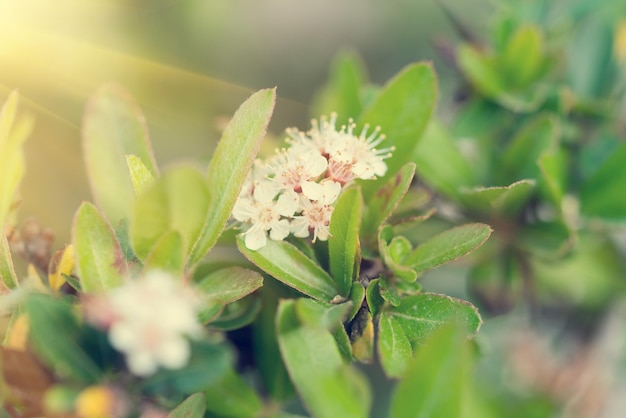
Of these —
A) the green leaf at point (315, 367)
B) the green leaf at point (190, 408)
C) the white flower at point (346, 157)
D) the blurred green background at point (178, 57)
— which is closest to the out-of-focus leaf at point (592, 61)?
the blurred green background at point (178, 57)

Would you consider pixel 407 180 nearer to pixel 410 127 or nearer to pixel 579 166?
pixel 410 127

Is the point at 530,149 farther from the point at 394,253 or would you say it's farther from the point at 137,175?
the point at 137,175

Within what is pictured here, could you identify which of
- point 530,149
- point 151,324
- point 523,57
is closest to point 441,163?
point 530,149

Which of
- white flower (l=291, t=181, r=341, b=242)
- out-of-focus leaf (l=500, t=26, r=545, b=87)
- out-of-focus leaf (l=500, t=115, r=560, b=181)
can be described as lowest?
white flower (l=291, t=181, r=341, b=242)

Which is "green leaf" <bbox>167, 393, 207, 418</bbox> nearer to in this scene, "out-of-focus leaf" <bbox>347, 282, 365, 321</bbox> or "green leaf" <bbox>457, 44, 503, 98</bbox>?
"out-of-focus leaf" <bbox>347, 282, 365, 321</bbox>

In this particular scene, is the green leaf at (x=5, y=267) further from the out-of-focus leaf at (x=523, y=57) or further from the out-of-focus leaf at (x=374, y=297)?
the out-of-focus leaf at (x=523, y=57)

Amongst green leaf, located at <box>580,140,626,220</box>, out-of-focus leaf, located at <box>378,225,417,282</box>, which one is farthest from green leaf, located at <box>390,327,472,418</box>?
green leaf, located at <box>580,140,626,220</box>
